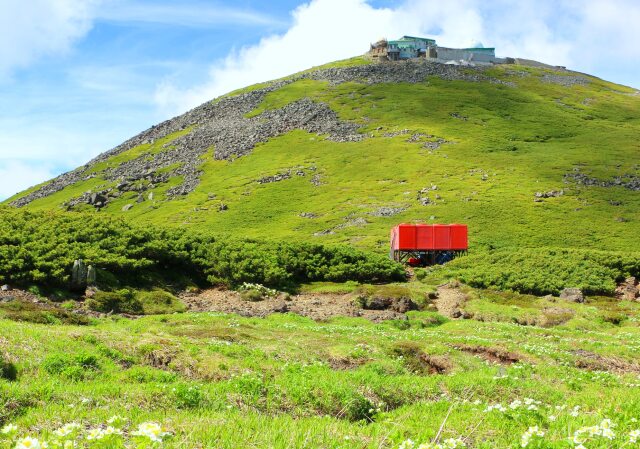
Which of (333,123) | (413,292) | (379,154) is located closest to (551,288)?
(413,292)

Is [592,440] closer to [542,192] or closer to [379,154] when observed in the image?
[542,192]

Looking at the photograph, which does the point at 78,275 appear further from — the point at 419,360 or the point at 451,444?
the point at 451,444

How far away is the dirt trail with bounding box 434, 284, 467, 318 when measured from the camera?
39753 mm

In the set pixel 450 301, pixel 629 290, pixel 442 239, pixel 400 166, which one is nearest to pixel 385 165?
pixel 400 166

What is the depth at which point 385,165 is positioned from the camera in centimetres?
12019

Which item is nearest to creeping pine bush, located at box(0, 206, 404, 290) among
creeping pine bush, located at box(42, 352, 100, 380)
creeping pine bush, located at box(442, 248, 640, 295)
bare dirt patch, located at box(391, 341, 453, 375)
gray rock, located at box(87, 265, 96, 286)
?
gray rock, located at box(87, 265, 96, 286)

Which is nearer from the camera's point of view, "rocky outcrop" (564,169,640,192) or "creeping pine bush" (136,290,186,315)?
"creeping pine bush" (136,290,186,315)

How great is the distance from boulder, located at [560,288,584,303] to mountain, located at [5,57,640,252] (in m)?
27.2

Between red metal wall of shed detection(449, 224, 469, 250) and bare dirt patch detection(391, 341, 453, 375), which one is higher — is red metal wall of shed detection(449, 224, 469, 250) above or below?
above

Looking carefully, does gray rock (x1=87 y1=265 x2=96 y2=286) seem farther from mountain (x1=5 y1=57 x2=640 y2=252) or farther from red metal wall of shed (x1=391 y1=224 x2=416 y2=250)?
mountain (x1=5 y1=57 x2=640 y2=252)

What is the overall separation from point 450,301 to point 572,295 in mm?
10276

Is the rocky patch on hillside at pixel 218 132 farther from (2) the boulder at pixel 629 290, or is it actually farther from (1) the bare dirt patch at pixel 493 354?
(1) the bare dirt patch at pixel 493 354

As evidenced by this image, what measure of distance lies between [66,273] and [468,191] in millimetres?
76866

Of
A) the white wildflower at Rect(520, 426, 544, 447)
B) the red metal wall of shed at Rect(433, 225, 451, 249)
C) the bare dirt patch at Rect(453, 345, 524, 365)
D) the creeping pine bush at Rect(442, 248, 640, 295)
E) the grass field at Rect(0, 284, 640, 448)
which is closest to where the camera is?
the white wildflower at Rect(520, 426, 544, 447)
